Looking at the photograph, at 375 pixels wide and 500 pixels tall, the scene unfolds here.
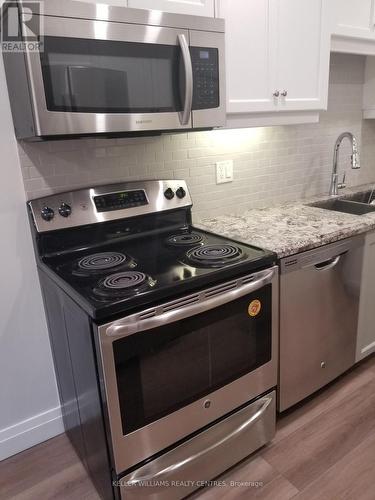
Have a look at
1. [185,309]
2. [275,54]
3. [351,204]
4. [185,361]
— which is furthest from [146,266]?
[351,204]

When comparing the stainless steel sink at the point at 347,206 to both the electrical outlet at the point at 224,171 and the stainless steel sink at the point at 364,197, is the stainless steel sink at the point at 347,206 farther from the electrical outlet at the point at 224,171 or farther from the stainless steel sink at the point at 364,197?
the electrical outlet at the point at 224,171

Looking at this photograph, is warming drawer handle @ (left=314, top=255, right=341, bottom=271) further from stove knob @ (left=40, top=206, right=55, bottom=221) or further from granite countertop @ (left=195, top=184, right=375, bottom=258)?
stove knob @ (left=40, top=206, right=55, bottom=221)

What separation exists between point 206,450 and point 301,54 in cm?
180

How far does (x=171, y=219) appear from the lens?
1892 mm

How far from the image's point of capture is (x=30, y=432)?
1841mm

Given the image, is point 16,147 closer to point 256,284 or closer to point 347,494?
point 256,284

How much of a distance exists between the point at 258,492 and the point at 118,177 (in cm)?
146

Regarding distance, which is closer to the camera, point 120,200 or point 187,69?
point 187,69

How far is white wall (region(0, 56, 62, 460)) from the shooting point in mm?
1562

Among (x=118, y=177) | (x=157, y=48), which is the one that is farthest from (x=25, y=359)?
(x=157, y=48)

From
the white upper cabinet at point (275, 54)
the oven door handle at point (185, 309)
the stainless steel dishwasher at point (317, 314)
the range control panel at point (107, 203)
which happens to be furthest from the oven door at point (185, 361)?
the white upper cabinet at point (275, 54)

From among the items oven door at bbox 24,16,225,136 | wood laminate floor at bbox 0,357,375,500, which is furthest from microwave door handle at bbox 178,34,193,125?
wood laminate floor at bbox 0,357,375,500

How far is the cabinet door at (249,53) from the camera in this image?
1.61 metres

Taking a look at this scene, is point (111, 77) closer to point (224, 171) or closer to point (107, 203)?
point (107, 203)
